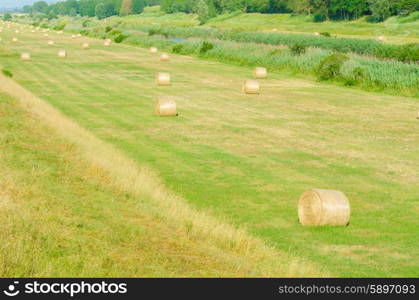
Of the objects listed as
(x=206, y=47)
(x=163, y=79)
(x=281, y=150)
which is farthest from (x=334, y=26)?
(x=281, y=150)

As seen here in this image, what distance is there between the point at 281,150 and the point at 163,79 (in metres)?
20.1

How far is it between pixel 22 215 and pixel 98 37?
104 m

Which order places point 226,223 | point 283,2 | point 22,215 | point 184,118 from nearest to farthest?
1. point 22,215
2. point 226,223
3. point 184,118
4. point 283,2

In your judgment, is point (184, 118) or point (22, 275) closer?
point (22, 275)

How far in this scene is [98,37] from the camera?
371 ft

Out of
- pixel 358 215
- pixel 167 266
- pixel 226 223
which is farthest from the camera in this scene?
pixel 358 215

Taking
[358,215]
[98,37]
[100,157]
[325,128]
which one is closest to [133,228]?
[358,215]

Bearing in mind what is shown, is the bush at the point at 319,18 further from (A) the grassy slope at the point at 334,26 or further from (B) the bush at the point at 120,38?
(B) the bush at the point at 120,38

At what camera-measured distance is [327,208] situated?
14.1 m

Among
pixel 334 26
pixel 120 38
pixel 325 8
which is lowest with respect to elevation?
pixel 334 26

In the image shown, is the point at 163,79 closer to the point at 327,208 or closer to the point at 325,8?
the point at 327,208

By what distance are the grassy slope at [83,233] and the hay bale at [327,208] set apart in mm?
2929

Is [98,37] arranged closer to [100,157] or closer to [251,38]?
[251,38]

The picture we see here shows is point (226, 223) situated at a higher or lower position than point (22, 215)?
lower
